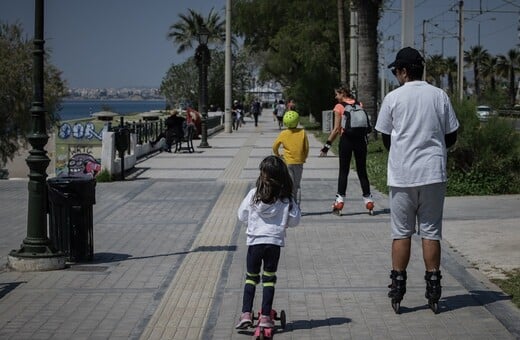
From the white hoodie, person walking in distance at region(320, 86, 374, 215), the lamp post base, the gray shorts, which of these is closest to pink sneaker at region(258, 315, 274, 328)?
the white hoodie

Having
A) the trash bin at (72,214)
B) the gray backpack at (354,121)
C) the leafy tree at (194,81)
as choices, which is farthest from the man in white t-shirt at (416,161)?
the leafy tree at (194,81)

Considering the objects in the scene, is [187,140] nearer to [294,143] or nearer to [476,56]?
[294,143]

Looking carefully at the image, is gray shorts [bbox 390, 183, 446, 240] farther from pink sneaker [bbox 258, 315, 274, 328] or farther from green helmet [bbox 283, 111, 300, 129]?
green helmet [bbox 283, 111, 300, 129]

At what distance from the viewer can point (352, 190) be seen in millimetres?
15867

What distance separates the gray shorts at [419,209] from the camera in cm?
666

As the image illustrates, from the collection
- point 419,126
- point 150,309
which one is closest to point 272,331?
point 150,309

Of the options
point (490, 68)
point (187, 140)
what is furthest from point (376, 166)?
point (490, 68)

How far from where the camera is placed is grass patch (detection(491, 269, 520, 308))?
728 centimetres

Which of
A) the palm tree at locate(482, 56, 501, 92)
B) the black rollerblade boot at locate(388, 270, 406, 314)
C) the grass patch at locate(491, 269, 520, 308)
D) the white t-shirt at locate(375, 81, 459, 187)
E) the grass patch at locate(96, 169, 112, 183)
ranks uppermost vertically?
the palm tree at locate(482, 56, 501, 92)

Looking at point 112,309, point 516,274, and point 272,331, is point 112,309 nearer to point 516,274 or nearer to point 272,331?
point 272,331

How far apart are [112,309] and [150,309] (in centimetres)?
32

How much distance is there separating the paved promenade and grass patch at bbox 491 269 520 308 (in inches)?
4.0

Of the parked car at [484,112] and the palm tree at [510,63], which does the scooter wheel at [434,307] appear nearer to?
the parked car at [484,112]

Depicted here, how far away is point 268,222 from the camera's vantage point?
251 inches
